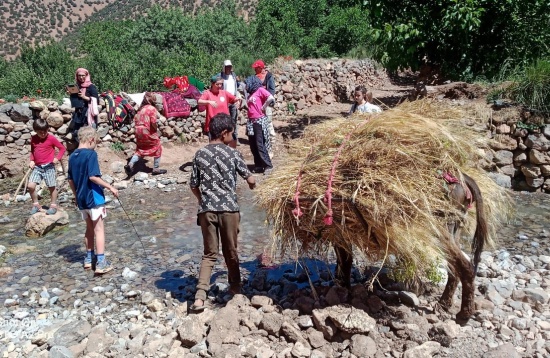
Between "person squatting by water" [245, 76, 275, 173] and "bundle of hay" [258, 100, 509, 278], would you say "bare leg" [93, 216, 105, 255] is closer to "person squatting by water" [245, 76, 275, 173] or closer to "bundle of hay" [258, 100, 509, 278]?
"bundle of hay" [258, 100, 509, 278]

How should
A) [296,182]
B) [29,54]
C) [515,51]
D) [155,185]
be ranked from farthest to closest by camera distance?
[29,54], [515,51], [155,185], [296,182]

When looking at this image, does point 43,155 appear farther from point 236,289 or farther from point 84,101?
point 236,289

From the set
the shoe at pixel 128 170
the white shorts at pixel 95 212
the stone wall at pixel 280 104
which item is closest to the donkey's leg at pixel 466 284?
the white shorts at pixel 95 212

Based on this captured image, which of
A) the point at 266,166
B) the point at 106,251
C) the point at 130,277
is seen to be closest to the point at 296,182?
the point at 130,277

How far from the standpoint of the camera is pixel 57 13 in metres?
53.4

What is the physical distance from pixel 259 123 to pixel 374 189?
577 cm

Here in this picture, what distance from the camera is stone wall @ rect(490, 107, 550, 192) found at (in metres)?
8.04

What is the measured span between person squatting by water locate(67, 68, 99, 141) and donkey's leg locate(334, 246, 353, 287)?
6.68 meters

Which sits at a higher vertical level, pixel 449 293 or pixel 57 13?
pixel 57 13

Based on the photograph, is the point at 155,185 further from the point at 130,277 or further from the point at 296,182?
the point at 296,182

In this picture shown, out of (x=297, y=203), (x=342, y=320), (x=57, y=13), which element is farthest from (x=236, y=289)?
(x=57, y=13)

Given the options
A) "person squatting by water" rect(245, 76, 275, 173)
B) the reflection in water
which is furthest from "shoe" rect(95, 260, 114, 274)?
"person squatting by water" rect(245, 76, 275, 173)

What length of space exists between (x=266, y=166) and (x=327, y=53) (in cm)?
1076

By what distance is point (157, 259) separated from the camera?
→ 223 inches
